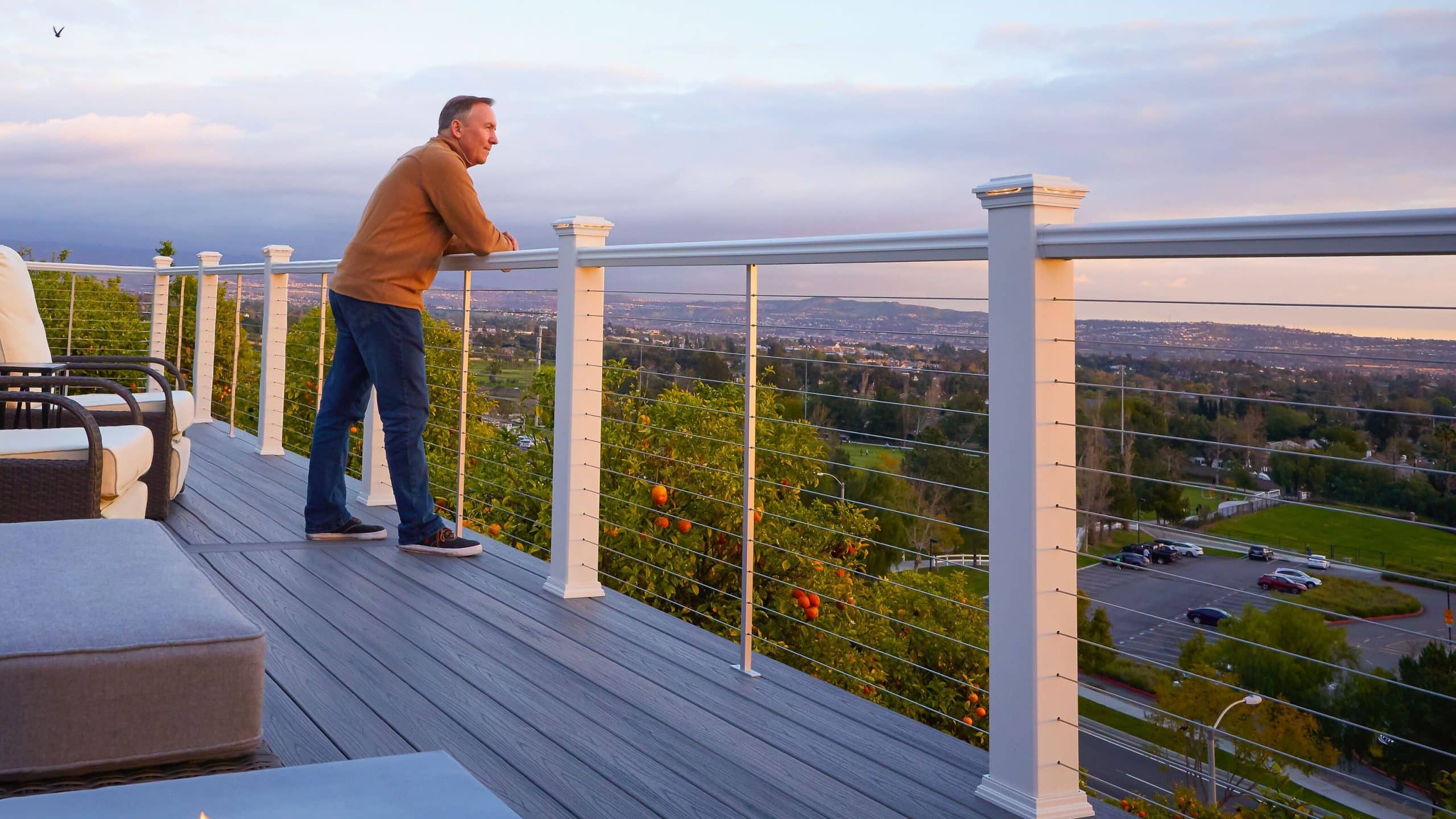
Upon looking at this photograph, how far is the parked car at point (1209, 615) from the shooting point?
9984mm

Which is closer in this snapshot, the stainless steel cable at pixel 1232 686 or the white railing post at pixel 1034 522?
the stainless steel cable at pixel 1232 686

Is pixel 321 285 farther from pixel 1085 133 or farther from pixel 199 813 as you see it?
pixel 1085 133

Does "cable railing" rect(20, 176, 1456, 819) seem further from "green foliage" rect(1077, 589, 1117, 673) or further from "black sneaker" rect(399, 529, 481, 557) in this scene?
"black sneaker" rect(399, 529, 481, 557)

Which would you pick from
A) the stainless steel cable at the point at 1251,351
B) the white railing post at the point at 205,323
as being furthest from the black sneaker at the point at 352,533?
the white railing post at the point at 205,323

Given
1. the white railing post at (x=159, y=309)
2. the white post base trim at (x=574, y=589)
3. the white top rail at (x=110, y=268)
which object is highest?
the white top rail at (x=110, y=268)

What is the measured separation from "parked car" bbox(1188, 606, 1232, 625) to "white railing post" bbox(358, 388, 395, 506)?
7687 millimetres

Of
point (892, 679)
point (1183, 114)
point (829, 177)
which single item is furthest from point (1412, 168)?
point (892, 679)

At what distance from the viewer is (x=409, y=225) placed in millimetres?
3393

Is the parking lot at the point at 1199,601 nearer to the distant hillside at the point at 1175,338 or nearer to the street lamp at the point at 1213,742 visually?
the street lamp at the point at 1213,742

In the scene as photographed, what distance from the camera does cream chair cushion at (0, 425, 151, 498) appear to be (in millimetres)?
2885

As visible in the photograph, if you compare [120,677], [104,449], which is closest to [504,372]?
[104,449]

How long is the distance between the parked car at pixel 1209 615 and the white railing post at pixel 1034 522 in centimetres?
872

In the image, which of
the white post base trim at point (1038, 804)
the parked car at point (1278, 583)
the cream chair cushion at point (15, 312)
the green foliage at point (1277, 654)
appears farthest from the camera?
the green foliage at point (1277, 654)

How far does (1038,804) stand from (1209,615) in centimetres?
1008
